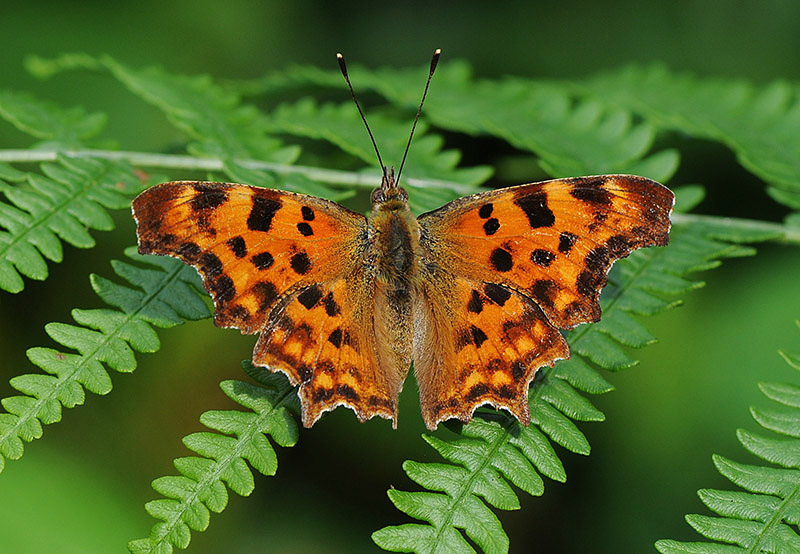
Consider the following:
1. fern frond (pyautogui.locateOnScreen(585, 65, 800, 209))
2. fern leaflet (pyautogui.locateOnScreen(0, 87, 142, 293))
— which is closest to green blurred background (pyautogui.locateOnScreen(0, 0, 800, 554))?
fern frond (pyautogui.locateOnScreen(585, 65, 800, 209))

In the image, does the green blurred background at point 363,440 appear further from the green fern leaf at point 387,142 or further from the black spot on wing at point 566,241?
the black spot on wing at point 566,241

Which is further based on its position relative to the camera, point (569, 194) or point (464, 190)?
point (464, 190)

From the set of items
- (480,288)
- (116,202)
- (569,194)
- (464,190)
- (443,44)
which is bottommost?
(116,202)

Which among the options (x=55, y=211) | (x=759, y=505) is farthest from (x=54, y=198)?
(x=759, y=505)

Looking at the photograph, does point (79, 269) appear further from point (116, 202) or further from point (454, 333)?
point (454, 333)

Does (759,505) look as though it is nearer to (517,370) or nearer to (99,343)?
(517,370)

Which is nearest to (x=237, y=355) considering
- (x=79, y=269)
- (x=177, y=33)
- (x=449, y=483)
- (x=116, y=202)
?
(x=79, y=269)
